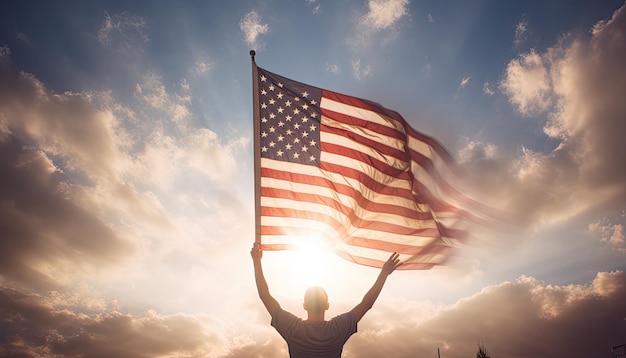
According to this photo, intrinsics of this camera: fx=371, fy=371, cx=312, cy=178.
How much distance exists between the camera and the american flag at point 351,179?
338 inches

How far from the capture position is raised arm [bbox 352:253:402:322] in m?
4.60

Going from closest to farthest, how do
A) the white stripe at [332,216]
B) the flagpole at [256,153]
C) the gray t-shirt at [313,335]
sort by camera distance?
1. the gray t-shirt at [313,335]
2. the flagpole at [256,153]
3. the white stripe at [332,216]

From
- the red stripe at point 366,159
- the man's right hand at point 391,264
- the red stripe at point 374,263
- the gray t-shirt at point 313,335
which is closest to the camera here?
the gray t-shirt at point 313,335

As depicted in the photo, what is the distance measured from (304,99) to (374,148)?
212 cm

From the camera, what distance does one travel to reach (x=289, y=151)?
28.8 ft

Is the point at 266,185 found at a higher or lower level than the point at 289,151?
lower

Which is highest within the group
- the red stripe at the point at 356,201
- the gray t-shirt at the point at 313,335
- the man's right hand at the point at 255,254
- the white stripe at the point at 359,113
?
the white stripe at the point at 359,113

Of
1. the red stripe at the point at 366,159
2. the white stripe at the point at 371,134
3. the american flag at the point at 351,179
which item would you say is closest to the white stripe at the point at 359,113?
the american flag at the point at 351,179

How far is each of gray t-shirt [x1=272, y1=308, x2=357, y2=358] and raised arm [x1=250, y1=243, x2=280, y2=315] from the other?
27 cm

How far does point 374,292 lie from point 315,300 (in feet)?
3.09

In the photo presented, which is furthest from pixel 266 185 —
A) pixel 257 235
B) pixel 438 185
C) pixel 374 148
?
pixel 438 185

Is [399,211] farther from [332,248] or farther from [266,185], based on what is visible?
[266,185]

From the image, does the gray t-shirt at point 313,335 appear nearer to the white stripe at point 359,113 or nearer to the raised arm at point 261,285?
the raised arm at point 261,285

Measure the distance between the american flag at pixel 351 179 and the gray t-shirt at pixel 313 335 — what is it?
396 centimetres
